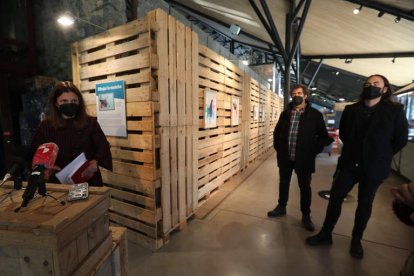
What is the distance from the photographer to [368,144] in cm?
220

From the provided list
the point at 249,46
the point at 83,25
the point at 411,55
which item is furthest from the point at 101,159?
the point at 249,46

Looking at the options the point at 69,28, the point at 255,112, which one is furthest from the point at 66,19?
the point at 255,112

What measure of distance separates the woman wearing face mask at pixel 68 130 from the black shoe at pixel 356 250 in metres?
2.67

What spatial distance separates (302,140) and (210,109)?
158cm

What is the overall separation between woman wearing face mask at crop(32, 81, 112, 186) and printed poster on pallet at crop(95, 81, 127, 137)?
0.66 metres

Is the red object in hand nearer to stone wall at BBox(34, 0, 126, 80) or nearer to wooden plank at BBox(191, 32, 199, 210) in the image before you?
wooden plank at BBox(191, 32, 199, 210)

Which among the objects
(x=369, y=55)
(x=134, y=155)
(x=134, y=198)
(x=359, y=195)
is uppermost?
(x=369, y=55)

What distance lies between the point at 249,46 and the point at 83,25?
10.5 meters

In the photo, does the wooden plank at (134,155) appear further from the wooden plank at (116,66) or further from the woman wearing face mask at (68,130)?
the wooden plank at (116,66)

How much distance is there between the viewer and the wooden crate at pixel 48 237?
817 millimetres

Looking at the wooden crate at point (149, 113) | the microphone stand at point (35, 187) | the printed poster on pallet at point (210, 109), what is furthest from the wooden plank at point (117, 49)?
the microphone stand at point (35, 187)

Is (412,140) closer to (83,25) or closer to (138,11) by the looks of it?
(138,11)

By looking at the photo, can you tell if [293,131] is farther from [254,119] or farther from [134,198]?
[254,119]

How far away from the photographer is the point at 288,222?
123 inches
